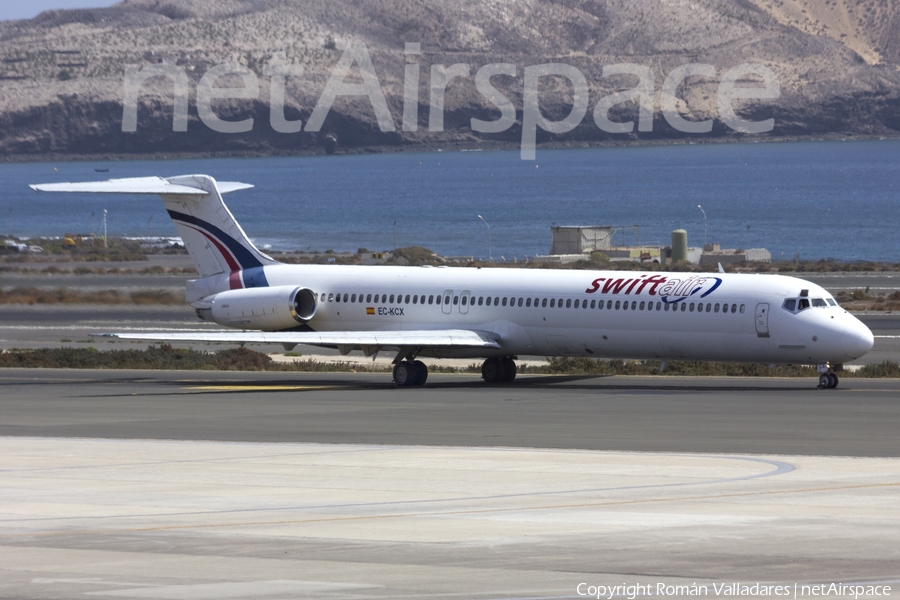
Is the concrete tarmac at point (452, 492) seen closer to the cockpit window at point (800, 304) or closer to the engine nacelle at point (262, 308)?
the cockpit window at point (800, 304)

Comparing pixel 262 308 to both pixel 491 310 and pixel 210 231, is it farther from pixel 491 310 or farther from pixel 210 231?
pixel 491 310

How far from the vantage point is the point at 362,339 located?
34594 millimetres

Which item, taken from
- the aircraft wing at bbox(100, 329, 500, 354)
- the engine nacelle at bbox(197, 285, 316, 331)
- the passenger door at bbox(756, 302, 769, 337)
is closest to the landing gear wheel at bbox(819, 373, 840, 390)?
the passenger door at bbox(756, 302, 769, 337)

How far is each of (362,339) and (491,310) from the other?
3.53 m

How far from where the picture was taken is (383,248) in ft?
428

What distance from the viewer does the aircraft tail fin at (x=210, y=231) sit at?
38.4 meters

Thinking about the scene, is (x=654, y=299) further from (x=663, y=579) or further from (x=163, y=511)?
(x=663, y=579)

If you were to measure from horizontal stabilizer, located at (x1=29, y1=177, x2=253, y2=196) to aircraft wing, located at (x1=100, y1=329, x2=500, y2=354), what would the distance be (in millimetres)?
4463

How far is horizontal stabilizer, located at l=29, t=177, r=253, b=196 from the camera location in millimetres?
35562

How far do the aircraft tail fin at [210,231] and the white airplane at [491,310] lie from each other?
40 mm

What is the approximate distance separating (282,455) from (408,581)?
10.2m

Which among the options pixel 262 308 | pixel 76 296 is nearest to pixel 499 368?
pixel 262 308

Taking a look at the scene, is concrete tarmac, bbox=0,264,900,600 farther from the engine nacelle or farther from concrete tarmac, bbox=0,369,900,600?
the engine nacelle

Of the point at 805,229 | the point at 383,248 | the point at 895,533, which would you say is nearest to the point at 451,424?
the point at 895,533
